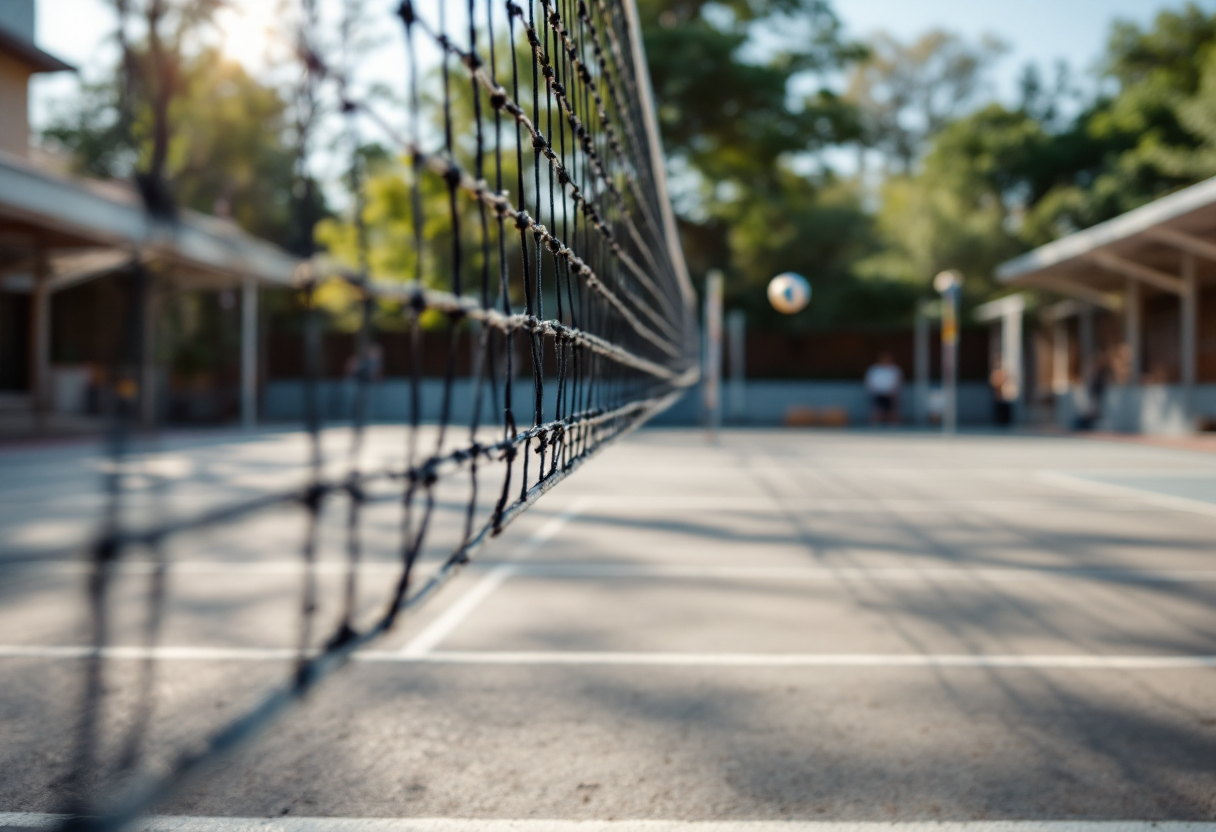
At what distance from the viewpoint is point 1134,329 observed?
2281 centimetres

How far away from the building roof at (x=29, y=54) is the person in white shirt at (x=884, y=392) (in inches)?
972

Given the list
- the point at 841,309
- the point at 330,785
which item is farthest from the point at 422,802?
the point at 841,309

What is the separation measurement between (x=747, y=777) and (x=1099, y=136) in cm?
3144

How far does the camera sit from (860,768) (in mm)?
2840

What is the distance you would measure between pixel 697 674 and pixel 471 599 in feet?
5.38

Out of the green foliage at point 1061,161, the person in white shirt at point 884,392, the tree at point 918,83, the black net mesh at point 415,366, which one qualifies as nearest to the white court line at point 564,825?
the black net mesh at point 415,366

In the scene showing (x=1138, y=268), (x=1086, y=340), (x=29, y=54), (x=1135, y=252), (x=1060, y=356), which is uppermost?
(x=1135, y=252)

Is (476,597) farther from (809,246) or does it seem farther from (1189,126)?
(809,246)

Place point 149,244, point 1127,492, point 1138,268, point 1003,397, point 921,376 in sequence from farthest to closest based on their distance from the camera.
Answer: point 921,376
point 1003,397
point 1138,268
point 1127,492
point 149,244

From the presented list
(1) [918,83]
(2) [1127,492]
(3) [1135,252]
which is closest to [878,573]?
(2) [1127,492]

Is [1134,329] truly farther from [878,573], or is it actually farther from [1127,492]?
[878,573]

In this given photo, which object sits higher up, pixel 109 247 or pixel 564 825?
pixel 109 247

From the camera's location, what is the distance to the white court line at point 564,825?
2426 mm

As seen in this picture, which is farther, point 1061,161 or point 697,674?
point 1061,161
